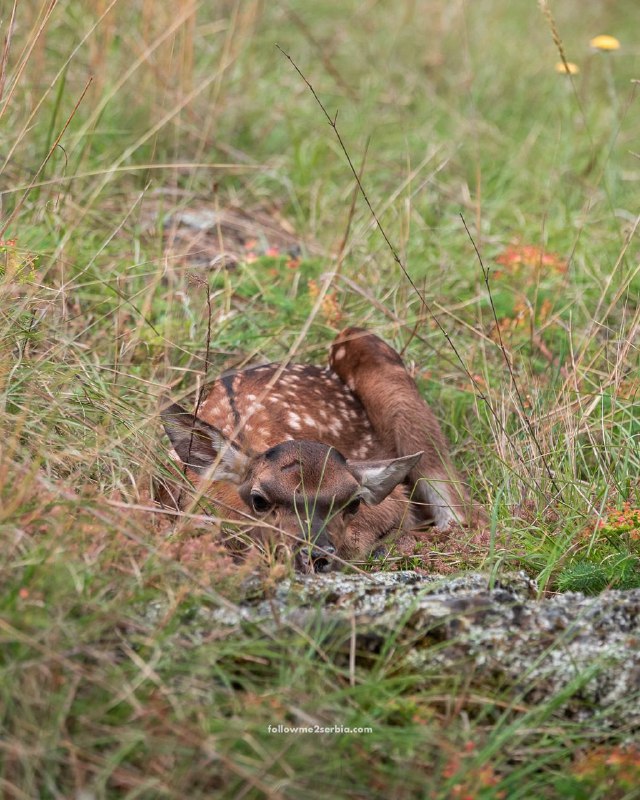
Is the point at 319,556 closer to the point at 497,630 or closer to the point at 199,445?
the point at 199,445

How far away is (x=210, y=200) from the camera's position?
737 centimetres

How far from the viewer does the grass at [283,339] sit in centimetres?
286

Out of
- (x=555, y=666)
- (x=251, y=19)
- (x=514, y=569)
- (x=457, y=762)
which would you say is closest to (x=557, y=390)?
(x=514, y=569)

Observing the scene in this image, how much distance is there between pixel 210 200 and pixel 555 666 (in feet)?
15.5

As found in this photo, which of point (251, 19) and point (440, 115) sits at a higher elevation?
point (251, 19)

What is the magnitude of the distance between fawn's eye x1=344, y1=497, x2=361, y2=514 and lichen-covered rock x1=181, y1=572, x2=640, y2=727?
1.14m

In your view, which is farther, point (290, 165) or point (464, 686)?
point (290, 165)

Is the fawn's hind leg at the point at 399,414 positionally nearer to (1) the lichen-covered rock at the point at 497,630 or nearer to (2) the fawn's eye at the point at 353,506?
(2) the fawn's eye at the point at 353,506

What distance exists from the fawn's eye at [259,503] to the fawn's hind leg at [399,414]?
101cm

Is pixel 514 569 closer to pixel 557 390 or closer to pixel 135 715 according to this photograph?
pixel 557 390

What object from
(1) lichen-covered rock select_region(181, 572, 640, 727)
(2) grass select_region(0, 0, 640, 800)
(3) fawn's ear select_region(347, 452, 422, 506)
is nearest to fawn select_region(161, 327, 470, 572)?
(3) fawn's ear select_region(347, 452, 422, 506)

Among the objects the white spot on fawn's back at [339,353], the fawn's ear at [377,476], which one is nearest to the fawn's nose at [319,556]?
the fawn's ear at [377,476]

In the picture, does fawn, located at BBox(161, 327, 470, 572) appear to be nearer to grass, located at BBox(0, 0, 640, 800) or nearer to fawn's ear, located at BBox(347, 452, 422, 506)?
fawn's ear, located at BBox(347, 452, 422, 506)

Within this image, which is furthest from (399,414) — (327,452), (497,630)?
(497,630)
